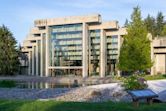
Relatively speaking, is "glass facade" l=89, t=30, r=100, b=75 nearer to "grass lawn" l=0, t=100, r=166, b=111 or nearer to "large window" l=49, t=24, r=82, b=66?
"large window" l=49, t=24, r=82, b=66

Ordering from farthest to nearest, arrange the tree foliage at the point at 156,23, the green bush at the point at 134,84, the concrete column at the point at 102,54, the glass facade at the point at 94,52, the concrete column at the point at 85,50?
the tree foliage at the point at 156,23
the glass facade at the point at 94,52
the concrete column at the point at 85,50
the concrete column at the point at 102,54
the green bush at the point at 134,84

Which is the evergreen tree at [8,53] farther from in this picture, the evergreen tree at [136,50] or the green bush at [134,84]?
the green bush at [134,84]

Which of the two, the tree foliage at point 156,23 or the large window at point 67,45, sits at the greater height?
the tree foliage at point 156,23

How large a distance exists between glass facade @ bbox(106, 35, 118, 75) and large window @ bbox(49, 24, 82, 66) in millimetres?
5401

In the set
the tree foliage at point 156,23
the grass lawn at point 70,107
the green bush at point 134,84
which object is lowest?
the grass lawn at point 70,107

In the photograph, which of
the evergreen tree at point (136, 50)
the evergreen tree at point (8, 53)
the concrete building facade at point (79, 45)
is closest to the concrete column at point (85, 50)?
the concrete building facade at point (79, 45)

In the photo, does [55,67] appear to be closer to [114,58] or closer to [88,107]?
[114,58]

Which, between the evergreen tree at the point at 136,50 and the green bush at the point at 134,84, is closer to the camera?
the green bush at the point at 134,84

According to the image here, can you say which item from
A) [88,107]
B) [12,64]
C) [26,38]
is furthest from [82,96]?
[26,38]

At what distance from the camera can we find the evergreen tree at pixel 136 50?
41.9 metres

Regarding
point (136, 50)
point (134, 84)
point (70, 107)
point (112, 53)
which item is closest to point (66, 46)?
point (112, 53)

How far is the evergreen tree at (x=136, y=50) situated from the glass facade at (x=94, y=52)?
2707cm

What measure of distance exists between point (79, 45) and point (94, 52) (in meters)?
3.19

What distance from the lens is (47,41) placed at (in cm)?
7538
